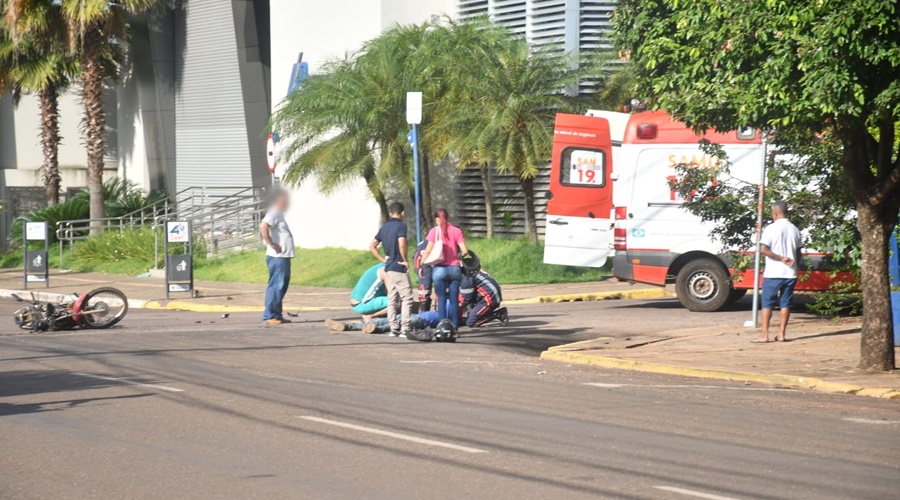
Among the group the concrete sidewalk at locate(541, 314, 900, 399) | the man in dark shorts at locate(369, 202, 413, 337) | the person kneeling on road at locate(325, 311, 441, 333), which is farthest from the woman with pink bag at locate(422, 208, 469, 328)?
the concrete sidewalk at locate(541, 314, 900, 399)

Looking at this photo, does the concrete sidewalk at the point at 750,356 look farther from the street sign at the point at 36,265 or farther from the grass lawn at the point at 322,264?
the street sign at the point at 36,265

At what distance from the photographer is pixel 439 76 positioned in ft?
83.6

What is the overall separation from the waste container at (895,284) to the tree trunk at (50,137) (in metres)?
28.4

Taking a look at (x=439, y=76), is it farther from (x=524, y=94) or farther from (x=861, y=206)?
(x=861, y=206)

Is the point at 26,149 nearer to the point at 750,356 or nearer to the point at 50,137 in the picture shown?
the point at 50,137

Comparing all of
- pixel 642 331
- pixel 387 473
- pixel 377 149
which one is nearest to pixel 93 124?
pixel 377 149

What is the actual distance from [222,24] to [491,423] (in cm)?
2888

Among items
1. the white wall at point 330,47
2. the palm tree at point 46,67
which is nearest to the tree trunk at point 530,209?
the white wall at point 330,47

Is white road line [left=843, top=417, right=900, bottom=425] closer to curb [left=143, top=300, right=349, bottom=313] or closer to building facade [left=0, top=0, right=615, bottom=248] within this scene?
curb [left=143, top=300, right=349, bottom=313]

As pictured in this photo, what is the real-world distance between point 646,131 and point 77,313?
897 cm

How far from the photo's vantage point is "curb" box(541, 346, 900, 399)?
11.4 m

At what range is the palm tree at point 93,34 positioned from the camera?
1276 inches

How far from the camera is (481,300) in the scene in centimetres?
1762

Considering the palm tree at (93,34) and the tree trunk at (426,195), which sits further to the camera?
the palm tree at (93,34)
